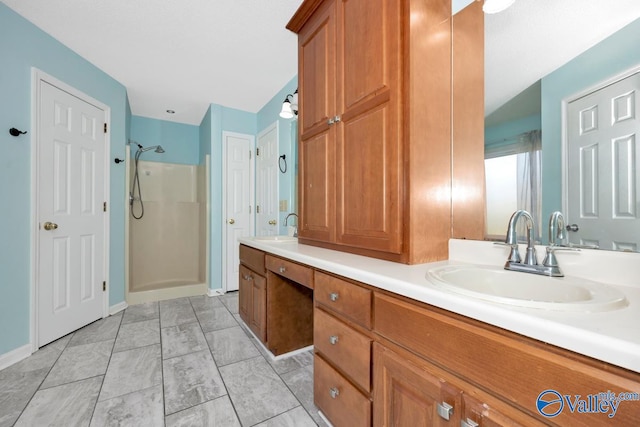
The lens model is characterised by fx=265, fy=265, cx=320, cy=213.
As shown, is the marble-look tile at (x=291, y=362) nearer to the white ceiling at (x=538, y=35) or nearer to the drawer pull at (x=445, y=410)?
the drawer pull at (x=445, y=410)

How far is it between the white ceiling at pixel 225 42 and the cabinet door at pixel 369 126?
1.35 feet

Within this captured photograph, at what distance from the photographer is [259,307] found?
6.39 feet

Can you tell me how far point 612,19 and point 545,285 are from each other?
2.76 ft

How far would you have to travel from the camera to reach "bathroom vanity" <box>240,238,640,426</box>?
47 cm

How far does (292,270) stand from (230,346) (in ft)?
3.45

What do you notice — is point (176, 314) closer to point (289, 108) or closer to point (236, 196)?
point (236, 196)

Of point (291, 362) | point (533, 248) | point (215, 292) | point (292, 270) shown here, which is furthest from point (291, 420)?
point (215, 292)

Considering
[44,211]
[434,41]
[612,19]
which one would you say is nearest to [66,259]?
[44,211]

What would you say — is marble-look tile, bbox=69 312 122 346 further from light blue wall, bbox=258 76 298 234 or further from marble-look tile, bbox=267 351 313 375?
light blue wall, bbox=258 76 298 234

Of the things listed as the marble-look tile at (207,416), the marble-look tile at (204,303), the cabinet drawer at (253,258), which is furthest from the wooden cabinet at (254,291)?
the marble-look tile at (204,303)

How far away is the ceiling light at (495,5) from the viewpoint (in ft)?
3.38

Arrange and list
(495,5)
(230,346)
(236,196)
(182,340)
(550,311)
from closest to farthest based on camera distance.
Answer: (550,311)
(495,5)
(230,346)
(182,340)
(236,196)

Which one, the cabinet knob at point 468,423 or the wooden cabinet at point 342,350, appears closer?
the cabinet knob at point 468,423

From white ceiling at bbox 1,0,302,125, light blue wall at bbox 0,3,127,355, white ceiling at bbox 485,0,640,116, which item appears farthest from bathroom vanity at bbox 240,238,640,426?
light blue wall at bbox 0,3,127,355
